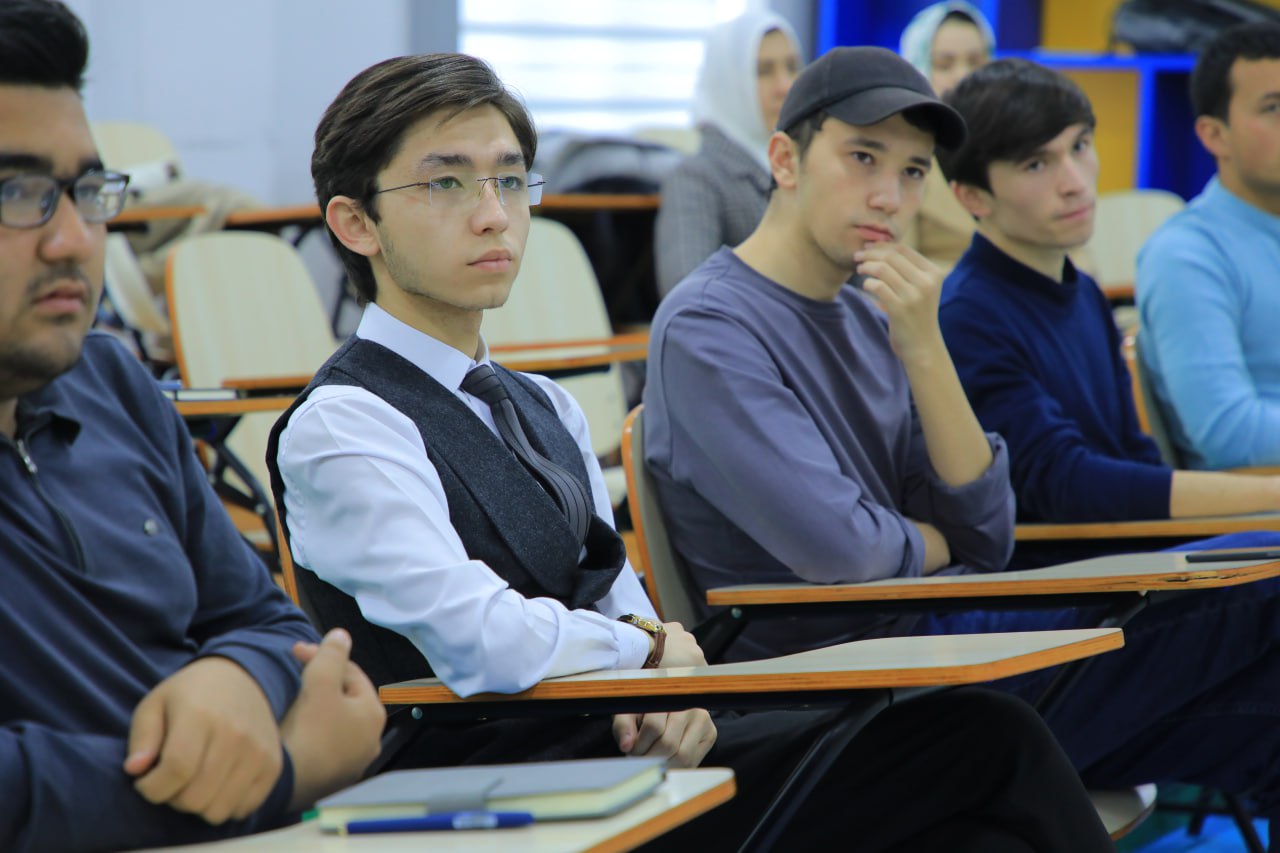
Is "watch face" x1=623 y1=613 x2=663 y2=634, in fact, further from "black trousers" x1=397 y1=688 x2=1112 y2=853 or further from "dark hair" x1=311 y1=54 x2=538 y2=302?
"dark hair" x1=311 y1=54 x2=538 y2=302

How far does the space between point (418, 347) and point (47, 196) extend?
0.60m

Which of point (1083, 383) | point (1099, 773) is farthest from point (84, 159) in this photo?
point (1083, 383)

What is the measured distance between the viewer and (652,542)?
2.05 meters

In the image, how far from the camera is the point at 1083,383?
2604 mm

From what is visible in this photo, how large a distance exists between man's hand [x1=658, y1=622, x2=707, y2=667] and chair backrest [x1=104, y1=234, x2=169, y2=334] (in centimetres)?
306

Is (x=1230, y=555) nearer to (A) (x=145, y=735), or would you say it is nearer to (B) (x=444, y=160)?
(B) (x=444, y=160)

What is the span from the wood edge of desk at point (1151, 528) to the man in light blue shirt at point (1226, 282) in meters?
0.46

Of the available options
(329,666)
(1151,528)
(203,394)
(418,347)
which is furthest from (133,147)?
(329,666)

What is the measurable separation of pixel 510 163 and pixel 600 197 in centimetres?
389

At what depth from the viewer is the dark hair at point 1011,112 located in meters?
2.61

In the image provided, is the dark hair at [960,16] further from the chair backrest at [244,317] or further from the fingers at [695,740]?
the fingers at [695,740]

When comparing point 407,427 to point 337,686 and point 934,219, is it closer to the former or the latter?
point 337,686

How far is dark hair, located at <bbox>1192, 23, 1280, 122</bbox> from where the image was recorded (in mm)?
3062

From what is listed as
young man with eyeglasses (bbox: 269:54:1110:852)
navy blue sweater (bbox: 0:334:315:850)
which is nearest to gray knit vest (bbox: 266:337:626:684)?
young man with eyeglasses (bbox: 269:54:1110:852)
